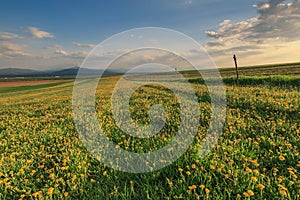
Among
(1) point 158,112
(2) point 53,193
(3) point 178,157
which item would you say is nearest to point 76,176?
(2) point 53,193

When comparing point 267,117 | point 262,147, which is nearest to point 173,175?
point 262,147

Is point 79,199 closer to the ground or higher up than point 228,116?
closer to the ground

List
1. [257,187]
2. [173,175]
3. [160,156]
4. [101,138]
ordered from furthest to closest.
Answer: [101,138]
[160,156]
[173,175]
[257,187]

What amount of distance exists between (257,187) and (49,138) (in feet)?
18.6

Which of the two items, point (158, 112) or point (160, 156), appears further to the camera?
point (158, 112)

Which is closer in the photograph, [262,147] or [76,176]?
[76,176]

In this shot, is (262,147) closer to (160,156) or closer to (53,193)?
(160,156)

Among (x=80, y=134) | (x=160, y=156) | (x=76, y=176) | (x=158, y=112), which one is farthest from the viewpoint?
(x=158, y=112)

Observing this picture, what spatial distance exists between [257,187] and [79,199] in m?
2.76

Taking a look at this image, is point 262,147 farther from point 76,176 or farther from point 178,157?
point 76,176

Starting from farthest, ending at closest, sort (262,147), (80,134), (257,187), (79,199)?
(80,134), (262,147), (79,199), (257,187)

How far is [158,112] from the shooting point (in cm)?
874

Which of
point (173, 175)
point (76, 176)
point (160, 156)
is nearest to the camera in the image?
point (173, 175)

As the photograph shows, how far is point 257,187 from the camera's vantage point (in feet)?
9.86
